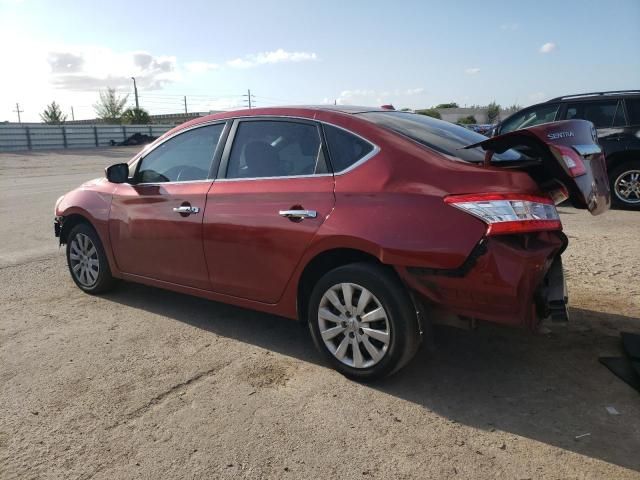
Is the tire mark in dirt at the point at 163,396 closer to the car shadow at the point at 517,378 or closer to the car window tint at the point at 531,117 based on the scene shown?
the car shadow at the point at 517,378

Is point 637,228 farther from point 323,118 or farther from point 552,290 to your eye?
point 323,118

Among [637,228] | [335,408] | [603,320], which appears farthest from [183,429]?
[637,228]

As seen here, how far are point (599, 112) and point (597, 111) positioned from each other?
0.04m

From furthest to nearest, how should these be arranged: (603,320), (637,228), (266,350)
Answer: (637,228) < (603,320) < (266,350)

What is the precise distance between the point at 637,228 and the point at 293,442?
675 centimetres

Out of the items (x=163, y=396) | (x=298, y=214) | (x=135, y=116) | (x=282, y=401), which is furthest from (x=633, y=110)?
(x=135, y=116)

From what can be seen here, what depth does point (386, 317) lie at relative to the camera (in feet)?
10.8

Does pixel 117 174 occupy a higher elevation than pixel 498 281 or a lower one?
higher

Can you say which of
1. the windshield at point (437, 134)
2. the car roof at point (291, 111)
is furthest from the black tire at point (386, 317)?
the car roof at point (291, 111)

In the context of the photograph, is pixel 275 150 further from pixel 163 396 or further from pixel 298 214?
pixel 163 396

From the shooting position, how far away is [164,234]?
446cm

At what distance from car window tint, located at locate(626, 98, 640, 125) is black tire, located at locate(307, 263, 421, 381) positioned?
750 centimetres

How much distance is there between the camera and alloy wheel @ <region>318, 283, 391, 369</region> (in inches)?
132

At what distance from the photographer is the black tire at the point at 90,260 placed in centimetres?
515
